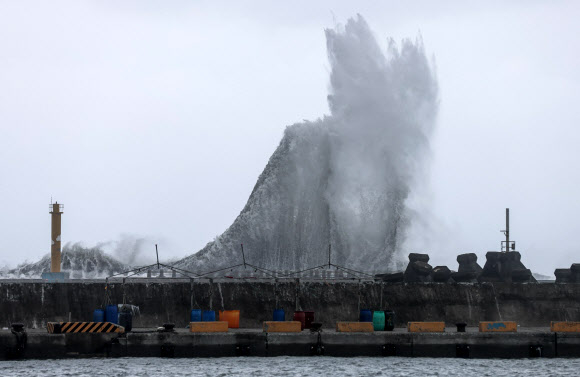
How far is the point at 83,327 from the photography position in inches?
1984

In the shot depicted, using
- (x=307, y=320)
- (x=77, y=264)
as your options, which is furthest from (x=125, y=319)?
(x=77, y=264)

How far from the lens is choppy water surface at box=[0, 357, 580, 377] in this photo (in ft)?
152

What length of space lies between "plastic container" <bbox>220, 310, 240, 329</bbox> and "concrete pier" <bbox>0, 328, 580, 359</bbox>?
4.87ft

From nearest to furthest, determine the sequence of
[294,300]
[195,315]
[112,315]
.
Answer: [112,315]
[195,315]
[294,300]

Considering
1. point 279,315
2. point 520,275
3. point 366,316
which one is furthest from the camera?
point 520,275

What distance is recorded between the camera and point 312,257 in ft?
254

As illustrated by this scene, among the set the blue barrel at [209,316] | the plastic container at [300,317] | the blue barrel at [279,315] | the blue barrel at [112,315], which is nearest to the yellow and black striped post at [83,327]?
→ the blue barrel at [112,315]

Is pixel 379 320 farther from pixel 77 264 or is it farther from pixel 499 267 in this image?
pixel 77 264

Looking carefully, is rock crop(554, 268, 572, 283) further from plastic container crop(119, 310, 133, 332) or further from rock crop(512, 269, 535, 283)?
plastic container crop(119, 310, 133, 332)

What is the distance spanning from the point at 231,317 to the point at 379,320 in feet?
19.3

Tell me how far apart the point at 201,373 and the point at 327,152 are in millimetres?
37215

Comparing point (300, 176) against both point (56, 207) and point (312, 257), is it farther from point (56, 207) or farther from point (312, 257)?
point (56, 207)

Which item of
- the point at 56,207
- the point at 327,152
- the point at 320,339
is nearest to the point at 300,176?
the point at 327,152

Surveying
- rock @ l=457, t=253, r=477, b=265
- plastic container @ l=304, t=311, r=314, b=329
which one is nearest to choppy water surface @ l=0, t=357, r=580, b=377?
plastic container @ l=304, t=311, r=314, b=329
